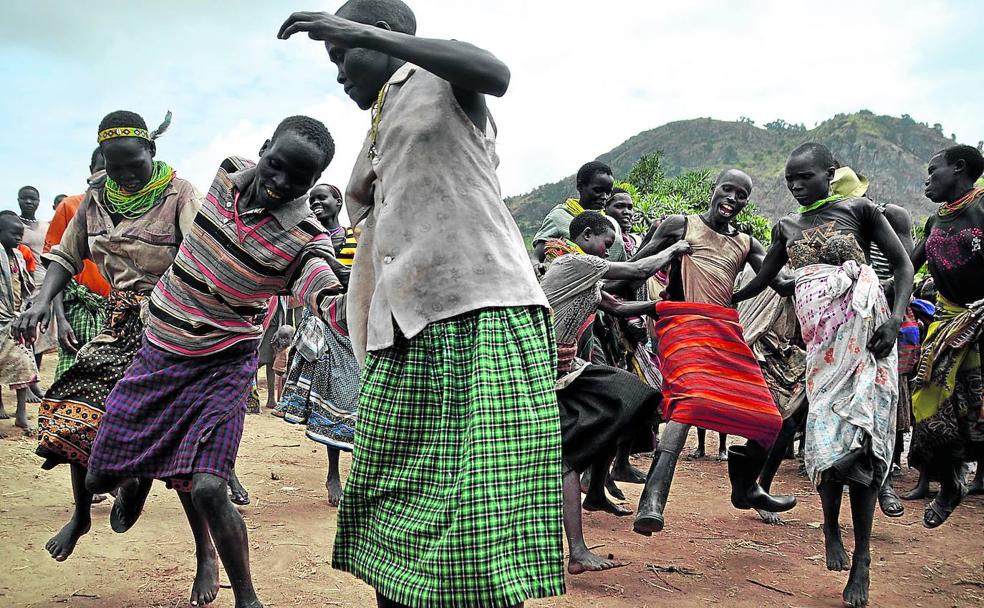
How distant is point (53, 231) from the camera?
6086 millimetres

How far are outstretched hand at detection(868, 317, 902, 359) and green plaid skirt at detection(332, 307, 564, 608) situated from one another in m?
2.14

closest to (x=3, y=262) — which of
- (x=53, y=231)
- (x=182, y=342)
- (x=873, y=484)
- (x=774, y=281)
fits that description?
(x=53, y=231)

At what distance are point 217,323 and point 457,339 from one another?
1429mm

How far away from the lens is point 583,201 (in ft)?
21.8

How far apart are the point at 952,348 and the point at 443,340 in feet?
13.1

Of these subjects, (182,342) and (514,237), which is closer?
(514,237)

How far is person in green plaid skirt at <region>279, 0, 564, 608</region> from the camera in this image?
2.01 m

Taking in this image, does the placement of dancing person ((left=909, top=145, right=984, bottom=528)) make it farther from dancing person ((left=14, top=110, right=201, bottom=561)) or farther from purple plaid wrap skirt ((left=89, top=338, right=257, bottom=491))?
dancing person ((left=14, top=110, right=201, bottom=561))

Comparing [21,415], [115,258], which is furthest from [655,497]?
[21,415]

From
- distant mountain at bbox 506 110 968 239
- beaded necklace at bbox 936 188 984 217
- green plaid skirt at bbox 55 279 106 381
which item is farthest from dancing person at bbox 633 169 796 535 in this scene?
distant mountain at bbox 506 110 968 239

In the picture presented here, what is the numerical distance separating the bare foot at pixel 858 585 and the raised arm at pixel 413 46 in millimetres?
2807

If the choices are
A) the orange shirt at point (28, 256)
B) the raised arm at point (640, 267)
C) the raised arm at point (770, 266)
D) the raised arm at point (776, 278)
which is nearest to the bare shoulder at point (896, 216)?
the raised arm at point (776, 278)

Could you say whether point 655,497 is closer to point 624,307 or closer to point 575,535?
point 575,535

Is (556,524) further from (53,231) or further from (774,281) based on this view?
(53,231)
